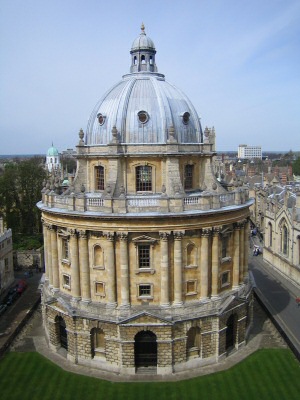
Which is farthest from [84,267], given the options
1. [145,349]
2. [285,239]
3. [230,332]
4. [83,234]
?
[285,239]

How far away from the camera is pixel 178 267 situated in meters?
29.8

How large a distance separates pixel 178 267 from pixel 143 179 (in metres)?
7.67

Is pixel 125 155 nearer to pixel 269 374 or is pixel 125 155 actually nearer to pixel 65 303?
pixel 65 303

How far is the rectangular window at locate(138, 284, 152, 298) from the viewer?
3020cm

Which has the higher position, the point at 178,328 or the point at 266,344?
the point at 178,328

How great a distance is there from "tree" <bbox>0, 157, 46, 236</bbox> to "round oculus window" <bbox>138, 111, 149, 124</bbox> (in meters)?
40.2

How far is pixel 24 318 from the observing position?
38.9 meters

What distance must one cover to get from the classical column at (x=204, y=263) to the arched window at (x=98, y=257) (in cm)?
778

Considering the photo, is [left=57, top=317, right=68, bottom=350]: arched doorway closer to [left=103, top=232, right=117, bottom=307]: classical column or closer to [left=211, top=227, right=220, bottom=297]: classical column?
[left=103, top=232, right=117, bottom=307]: classical column

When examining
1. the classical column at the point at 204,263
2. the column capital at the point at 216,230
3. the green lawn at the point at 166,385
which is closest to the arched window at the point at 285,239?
the green lawn at the point at 166,385

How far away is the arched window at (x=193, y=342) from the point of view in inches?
1221

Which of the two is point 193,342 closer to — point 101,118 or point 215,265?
point 215,265

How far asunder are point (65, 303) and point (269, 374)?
16.6m

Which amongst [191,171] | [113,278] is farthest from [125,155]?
[113,278]
